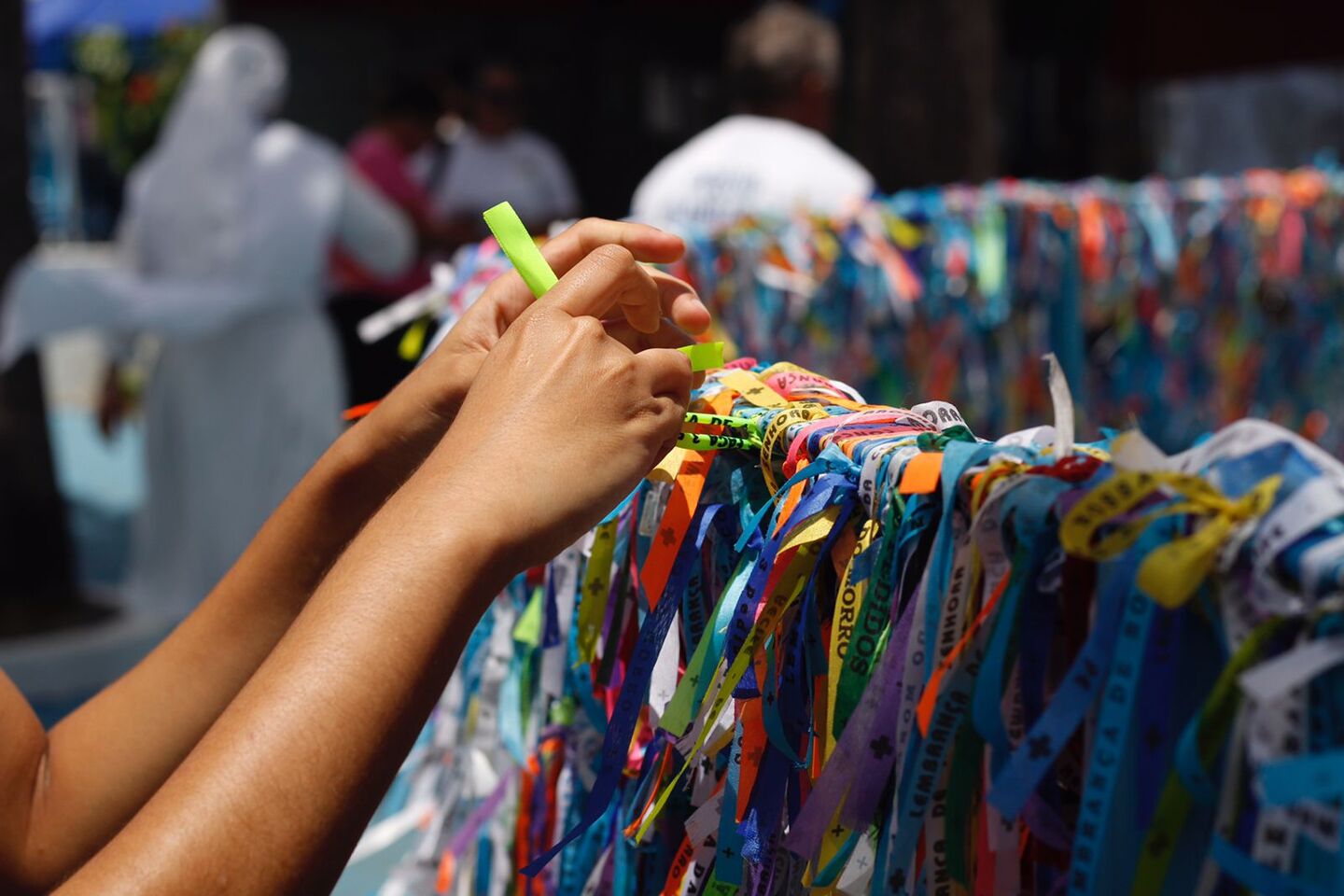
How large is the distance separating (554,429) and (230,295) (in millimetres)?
4232

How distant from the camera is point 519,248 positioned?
1187mm

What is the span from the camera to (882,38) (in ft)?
17.1

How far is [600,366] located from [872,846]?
1.18 ft

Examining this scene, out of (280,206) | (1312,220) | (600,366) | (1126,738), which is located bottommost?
(1312,220)

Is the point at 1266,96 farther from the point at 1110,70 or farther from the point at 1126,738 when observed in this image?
the point at 1126,738

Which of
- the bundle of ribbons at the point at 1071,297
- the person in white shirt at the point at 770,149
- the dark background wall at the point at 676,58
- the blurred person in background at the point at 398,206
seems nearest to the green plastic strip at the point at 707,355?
the bundle of ribbons at the point at 1071,297

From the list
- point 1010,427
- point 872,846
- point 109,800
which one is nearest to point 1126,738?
point 872,846

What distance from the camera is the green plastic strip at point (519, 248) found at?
1180mm

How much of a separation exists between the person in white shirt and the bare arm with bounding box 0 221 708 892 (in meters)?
2.35

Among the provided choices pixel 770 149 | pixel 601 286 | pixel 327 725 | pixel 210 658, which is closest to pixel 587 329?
pixel 601 286

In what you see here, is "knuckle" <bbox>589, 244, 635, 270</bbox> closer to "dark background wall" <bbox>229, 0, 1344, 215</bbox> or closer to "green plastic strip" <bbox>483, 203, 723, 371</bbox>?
"green plastic strip" <bbox>483, 203, 723, 371</bbox>

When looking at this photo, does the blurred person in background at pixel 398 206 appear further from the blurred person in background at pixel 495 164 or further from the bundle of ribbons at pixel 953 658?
the bundle of ribbons at pixel 953 658

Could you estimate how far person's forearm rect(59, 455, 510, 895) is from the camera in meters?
0.83

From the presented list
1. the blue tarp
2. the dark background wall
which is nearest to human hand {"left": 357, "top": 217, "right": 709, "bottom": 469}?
the dark background wall
